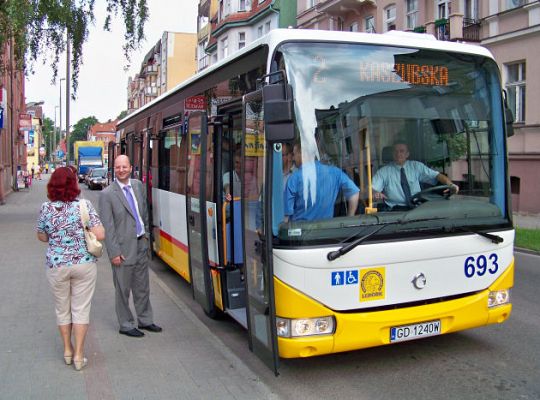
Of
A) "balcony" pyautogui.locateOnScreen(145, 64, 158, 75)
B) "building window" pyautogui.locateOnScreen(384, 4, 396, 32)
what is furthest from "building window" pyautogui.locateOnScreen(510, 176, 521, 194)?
"balcony" pyautogui.locateOnScreen(145, 64, 158, 75)

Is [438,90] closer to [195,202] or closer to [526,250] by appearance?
[195,202]

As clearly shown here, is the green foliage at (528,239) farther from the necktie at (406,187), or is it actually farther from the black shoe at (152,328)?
the black shoe at (152,328)

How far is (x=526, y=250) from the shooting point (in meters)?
11.6

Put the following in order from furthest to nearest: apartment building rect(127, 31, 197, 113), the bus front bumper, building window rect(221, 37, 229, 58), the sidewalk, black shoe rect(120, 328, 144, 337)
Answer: apartment building rect(127, 31, 197, 113) < building window rect(221, 37, 229, 58) < black shoe rect(120, 328, 144, 337) < the sidewalk < the bus front bumper

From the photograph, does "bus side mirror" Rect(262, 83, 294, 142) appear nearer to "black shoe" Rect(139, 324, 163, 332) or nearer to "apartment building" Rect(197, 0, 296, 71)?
"black shoe" Rect(139, 324, 163, 332)

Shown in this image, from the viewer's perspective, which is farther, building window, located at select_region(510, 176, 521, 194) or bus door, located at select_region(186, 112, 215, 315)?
building window, located at select_region(510, 176, 521, 194)

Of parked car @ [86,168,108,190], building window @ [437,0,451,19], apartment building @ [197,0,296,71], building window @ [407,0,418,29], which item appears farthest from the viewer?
parked car @ [86,168,108,190]

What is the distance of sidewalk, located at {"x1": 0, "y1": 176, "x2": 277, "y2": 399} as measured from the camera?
4.59 m

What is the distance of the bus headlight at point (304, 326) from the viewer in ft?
14.4

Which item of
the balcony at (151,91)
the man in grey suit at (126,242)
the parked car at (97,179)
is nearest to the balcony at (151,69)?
the balcony at (151,91)

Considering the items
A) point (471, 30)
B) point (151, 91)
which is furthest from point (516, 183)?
point (151, 91)

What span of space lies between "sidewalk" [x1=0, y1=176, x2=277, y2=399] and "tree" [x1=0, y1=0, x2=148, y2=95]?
941 centimetres

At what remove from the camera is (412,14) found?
24281 mm

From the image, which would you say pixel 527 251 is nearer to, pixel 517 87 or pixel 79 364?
pixel 79 364
